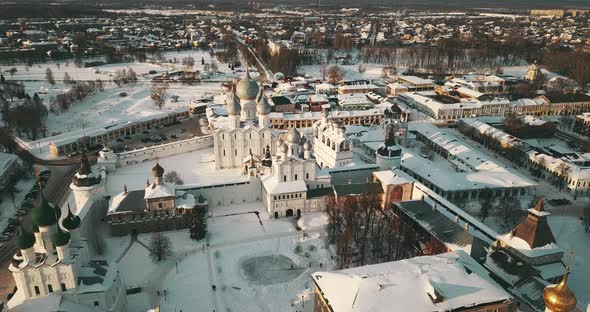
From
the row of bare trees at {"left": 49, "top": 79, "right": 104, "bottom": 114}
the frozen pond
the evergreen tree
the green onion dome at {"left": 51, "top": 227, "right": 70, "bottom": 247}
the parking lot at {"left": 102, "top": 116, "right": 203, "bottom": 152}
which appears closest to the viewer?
the green onion dome at {"left": 51, "top": 227, "right": 70, "bottom": 247}

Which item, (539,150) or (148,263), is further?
(539,150)

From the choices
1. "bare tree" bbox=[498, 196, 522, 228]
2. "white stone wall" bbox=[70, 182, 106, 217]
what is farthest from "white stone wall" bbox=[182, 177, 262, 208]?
"bare tree" bbox=[498, 196, 522, 228]

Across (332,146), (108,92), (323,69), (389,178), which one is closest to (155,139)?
(332,146)

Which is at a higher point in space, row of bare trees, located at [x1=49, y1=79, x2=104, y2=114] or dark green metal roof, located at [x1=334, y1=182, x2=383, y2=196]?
row of bare trees, located at [x1=49, y1=79, x2=104, y2=114]

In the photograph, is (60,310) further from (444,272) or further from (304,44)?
(304,44)

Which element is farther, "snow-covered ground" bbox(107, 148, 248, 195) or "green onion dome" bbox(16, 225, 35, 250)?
"snow-covered ground" bbox(107, 148, 248, 195)

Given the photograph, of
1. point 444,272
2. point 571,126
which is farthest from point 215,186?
point 571,126

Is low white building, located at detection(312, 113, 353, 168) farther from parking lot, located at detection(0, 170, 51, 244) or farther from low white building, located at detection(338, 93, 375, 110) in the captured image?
parking lot, located at detection(0, 170, 51, 244)
